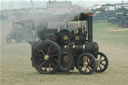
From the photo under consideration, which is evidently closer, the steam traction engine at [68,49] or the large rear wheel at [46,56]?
the steam traction engine at [68,49]

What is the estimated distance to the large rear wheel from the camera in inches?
576

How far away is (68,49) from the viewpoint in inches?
571

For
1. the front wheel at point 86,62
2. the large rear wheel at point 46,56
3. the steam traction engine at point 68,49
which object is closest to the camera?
the front wheel at point 86,62

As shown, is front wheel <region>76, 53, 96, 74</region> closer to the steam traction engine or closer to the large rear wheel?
the steam traction engine

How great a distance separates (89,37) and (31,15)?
293 cm

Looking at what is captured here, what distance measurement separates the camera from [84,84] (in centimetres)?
1197

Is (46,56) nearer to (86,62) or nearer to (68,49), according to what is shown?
(68,49)

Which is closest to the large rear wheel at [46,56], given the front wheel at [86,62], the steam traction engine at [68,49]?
the steam traction engine at [68,49]

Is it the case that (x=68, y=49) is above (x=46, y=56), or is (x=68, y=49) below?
above

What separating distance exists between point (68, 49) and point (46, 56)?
85cm

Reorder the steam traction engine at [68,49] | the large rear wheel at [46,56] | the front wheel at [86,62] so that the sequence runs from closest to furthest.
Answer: the front wheel at [86,62], the steam traction engine at [68,49], the large rear wheel at [46,56]

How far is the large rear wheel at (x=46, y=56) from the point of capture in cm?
1462

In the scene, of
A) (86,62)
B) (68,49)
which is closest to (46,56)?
(68,49)

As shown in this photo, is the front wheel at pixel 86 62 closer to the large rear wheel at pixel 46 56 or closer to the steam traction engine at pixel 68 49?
the steam traction engine at pixel 68 49
